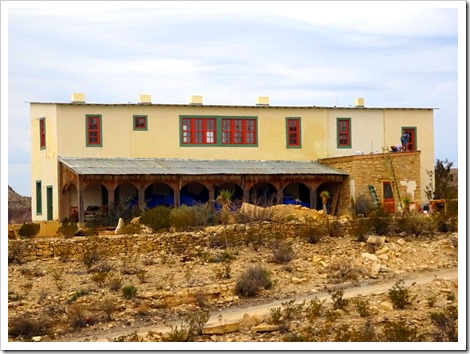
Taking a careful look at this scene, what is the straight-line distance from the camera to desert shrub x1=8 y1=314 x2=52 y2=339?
23.0 metres

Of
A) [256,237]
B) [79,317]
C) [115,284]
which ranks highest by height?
[256,237]

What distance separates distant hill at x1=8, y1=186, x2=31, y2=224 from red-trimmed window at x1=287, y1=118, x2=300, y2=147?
12478mm

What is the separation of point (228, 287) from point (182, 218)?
22.4 feet

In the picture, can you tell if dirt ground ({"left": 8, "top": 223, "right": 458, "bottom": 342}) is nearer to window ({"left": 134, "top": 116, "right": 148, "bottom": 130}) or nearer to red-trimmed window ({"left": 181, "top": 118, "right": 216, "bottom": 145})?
red-trimmed window ({"left": 181, "top": 118, "right": 216, "bottom": 145})

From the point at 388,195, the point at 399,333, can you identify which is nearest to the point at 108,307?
the point at 399,333

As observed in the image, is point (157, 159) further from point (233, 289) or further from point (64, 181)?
point (233, 289)

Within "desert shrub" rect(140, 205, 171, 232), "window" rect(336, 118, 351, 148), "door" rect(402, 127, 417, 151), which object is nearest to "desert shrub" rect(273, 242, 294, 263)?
"desert shrub" rect(140, 205, 171, 232)

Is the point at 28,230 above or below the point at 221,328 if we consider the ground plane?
above

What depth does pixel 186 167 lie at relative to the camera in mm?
38406

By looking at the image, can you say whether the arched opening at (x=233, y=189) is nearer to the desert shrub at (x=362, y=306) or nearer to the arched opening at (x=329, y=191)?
the arched opening at (x=329, y=191)

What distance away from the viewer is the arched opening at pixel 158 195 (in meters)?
38.3

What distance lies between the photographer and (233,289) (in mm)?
26484

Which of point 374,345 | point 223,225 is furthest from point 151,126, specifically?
point 374,345

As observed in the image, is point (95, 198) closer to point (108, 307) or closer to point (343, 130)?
point (343, 130)
